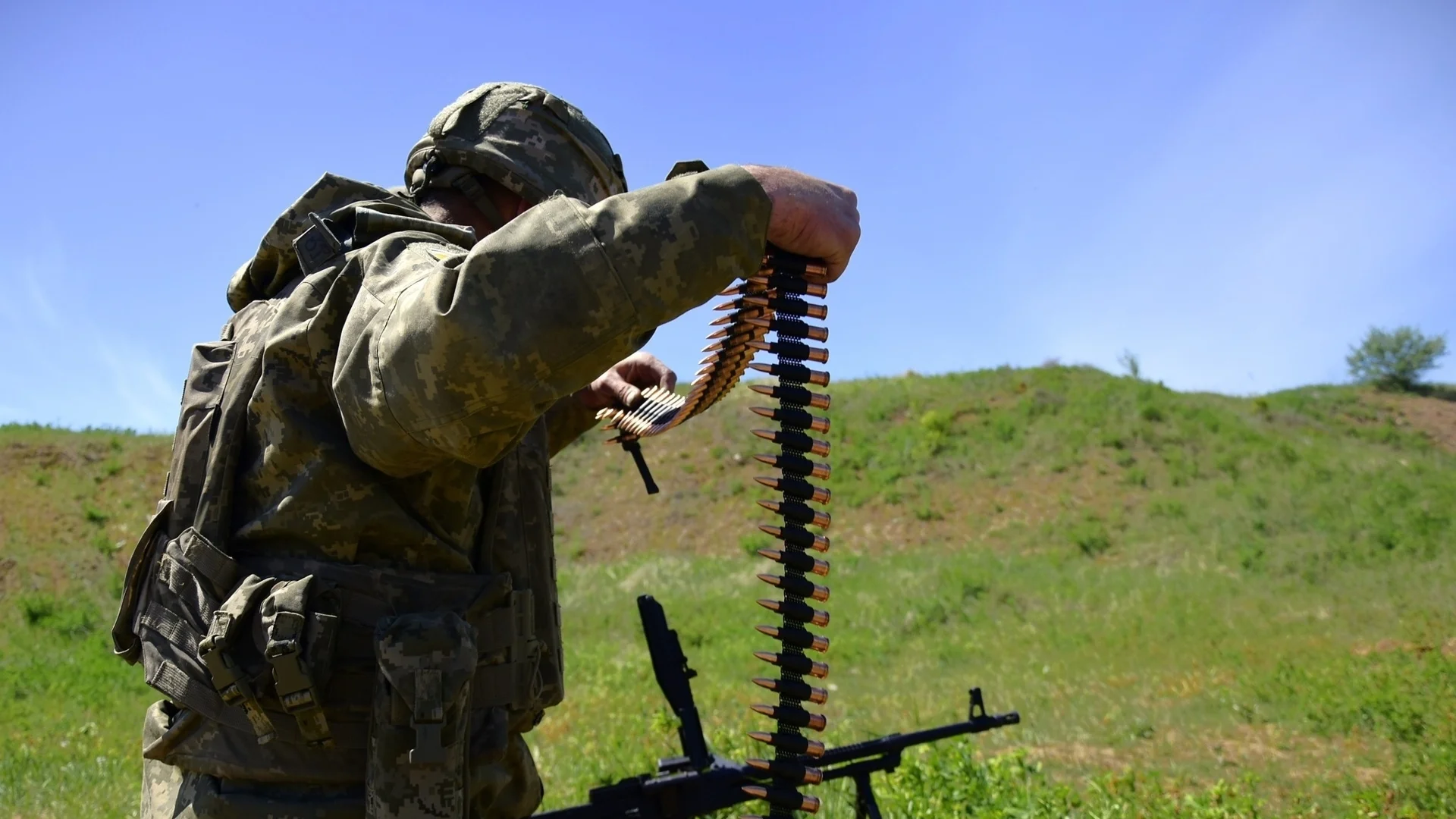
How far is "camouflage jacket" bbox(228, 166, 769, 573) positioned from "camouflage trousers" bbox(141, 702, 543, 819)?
0.48m

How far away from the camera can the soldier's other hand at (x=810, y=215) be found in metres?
2.23

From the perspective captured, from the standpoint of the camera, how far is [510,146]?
108 inches

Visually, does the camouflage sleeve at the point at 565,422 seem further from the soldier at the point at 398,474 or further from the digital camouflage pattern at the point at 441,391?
the soldier at the point at 398,474

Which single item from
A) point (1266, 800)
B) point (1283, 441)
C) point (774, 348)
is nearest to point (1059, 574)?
point (1283, 441)

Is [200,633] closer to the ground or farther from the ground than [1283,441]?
closer to the ground

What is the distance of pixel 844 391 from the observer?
34500mm

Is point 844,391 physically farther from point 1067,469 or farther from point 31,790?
point 31,790

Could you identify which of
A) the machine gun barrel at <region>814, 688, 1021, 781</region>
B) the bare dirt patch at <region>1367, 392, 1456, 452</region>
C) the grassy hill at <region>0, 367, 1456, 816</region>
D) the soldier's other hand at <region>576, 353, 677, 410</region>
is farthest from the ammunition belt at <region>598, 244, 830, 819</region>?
the bare dirt patch at <region>1367, 392, 1456, 452</region>

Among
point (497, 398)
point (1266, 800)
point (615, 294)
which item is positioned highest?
point (615, 294)

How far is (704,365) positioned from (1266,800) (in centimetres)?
493

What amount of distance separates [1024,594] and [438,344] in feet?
52.1

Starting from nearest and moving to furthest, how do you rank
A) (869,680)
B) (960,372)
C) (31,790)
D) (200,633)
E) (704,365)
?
(200,633)
(704,365)
(31,790)
(869,680)
(960,372)

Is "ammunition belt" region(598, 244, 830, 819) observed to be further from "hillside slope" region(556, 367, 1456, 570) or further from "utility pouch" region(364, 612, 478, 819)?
"hillside slope" region(556, 367, 1456, 570)

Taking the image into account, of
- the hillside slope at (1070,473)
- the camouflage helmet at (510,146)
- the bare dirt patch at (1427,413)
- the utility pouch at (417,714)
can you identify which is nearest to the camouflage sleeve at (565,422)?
the camouflage helmet at (510,146)
